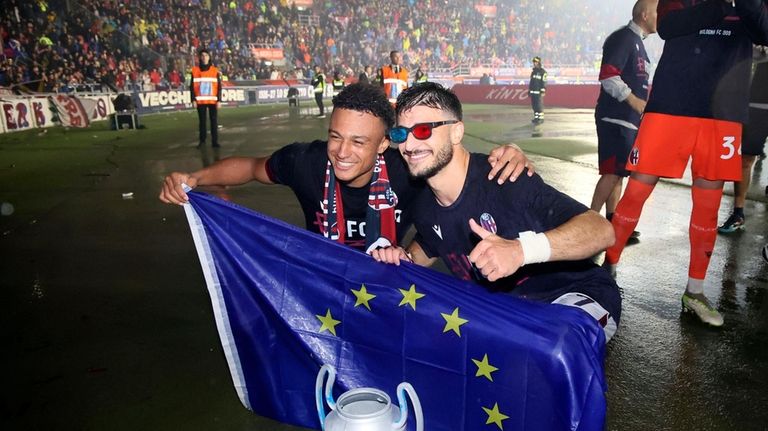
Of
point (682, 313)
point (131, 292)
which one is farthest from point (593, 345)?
point (131, 292)

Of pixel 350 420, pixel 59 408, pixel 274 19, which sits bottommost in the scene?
pixel 59 408

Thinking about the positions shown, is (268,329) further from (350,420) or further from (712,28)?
(712,28)

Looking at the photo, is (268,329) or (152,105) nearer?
(268,329)

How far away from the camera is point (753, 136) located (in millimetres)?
5508

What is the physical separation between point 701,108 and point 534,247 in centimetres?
220

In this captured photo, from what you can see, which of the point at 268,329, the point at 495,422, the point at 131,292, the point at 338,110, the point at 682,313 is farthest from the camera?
the point at 131,292

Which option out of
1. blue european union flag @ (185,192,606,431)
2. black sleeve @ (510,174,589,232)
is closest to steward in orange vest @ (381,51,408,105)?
blue european union flag @ (185,192,606,431)

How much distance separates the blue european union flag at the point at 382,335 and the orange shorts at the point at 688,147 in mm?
2119

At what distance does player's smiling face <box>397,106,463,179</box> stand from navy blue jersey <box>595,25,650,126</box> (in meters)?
Answer: 2.97

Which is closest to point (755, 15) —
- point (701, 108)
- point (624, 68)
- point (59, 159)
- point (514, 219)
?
point (701, 108)

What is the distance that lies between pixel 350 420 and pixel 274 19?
40306 mm

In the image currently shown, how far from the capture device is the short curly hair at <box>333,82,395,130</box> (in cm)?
286

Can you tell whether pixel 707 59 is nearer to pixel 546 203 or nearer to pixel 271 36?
pixel 546 203

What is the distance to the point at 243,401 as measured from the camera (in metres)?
2.56
